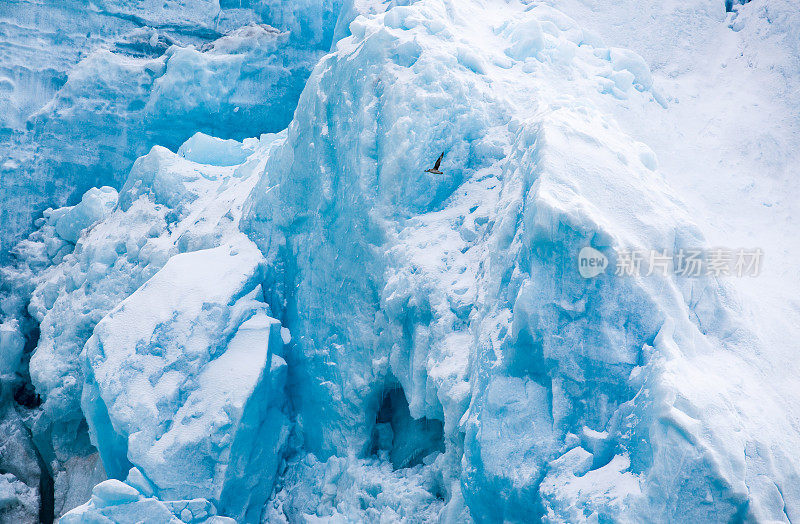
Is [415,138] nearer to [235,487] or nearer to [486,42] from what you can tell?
[486,42]

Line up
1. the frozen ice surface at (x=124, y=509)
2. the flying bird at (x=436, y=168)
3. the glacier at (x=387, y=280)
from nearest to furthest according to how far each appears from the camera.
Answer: the glacier at (x=387, y=280) < the frozen ice surface at (x=124, y=509) < the flying bird at (x=436, y=168)

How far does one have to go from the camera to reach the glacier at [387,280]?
11.5 feet

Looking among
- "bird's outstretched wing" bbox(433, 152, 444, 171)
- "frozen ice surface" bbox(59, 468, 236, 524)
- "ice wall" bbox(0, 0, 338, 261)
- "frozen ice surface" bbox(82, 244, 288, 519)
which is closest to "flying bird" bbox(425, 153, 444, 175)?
"bird's outstretched wing" bbox(433, 152, 444, 171)

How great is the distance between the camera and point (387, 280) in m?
4.79

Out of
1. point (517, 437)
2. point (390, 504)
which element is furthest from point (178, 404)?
point (517, 437)

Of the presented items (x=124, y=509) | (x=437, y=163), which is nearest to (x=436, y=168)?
(x=437, y=163)

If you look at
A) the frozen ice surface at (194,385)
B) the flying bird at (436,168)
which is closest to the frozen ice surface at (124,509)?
the frozen ice surface at (194,385)

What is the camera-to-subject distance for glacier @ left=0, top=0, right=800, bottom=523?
3500 mm

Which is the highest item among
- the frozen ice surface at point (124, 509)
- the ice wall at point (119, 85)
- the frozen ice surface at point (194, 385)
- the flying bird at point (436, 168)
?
the flying bird at point (436, 168)

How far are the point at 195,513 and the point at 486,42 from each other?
194 inches

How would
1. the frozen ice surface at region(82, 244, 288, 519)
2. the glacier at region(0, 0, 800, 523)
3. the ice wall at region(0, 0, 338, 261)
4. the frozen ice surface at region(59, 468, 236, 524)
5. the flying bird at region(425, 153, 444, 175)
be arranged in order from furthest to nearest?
1. the ice wall at region(0, 0, 338, 261)
2. the frozen ice surface at region(82, 244, 288, 519)
3. the flying bird at region(425, 153, 444, 175)
4. the frozen ice surface at region(59, 468, 236, 524)
5. the glacier at region(0, 0, 800, 523)

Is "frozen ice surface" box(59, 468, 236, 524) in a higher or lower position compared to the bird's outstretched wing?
lower

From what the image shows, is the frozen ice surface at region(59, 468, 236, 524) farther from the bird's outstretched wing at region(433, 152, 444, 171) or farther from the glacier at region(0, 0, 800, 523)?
the bird's outstretched wing at region(433, 152, 444, 171)

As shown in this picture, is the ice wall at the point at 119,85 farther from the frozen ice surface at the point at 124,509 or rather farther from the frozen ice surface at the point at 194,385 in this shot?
the frozen ice surface at the point at 124,509
